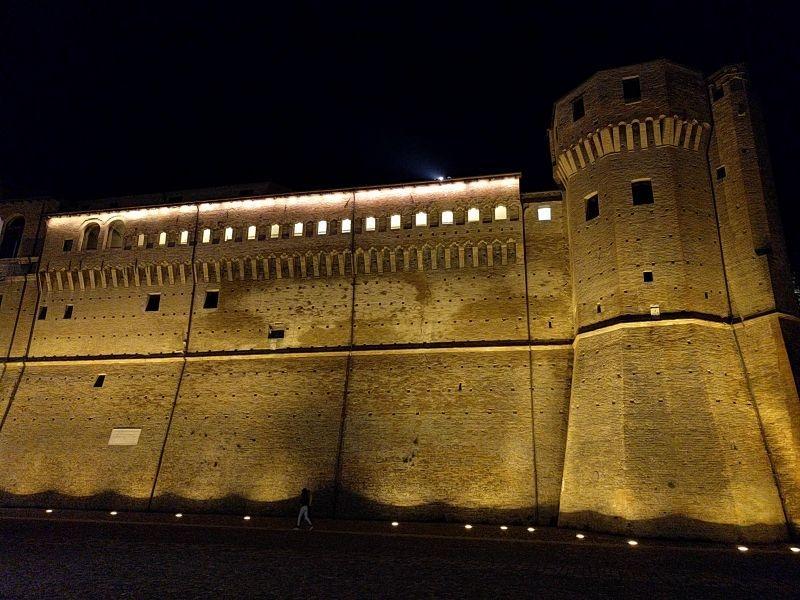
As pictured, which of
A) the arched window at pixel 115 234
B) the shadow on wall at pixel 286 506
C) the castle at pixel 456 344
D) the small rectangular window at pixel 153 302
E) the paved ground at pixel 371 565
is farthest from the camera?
the arched window at pixel 115 234

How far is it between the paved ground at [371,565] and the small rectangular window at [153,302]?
9.91m

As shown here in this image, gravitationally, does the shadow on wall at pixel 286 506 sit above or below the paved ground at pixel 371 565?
above

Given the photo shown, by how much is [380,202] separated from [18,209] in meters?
17.3

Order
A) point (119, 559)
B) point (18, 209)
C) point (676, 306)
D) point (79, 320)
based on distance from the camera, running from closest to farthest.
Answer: point (119, 559) → point (676, 306) → point (79, 320) → point (18, 209)

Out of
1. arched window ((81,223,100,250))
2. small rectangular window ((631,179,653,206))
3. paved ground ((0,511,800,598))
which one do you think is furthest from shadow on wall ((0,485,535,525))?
arched window ((81,223,100,250))

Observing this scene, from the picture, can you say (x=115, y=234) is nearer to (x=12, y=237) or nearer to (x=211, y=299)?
(x=12, y=237)

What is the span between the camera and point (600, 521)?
15594mm

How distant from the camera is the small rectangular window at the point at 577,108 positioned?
20672 millimetres

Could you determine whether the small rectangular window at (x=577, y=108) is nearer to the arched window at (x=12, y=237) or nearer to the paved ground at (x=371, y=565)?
the paved ground at (x=371, y=565)

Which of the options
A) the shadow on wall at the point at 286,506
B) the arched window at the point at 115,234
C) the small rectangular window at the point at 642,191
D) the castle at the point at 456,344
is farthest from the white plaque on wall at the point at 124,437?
the small rectangular window at the point at 642,191

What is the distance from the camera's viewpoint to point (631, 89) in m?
19.7

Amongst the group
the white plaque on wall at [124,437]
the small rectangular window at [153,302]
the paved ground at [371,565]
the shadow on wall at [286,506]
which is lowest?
the paved ground at [371,565]

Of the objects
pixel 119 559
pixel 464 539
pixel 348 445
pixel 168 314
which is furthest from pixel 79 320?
pixel 464 539

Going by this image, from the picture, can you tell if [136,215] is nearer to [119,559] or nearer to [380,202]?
[380,202]
